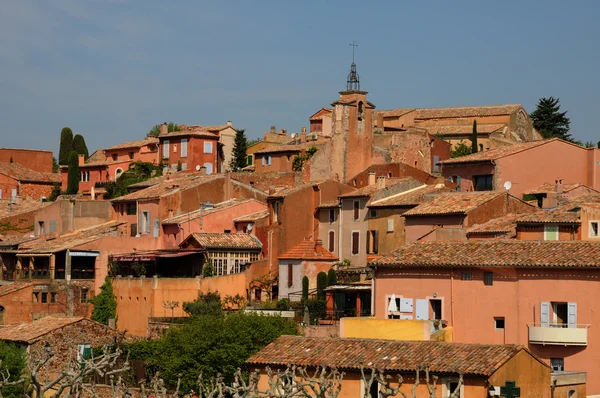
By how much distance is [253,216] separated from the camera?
6650 centimetres

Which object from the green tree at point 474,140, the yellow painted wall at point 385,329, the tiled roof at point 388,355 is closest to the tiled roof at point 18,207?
the green tree at point 474,140

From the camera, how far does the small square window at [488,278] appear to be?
4641cm

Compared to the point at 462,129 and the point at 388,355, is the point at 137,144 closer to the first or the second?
the point at 462,129

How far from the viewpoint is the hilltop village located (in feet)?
144

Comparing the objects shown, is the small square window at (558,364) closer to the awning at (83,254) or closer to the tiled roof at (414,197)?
the tiled roof at (414,197)

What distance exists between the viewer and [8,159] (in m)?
103

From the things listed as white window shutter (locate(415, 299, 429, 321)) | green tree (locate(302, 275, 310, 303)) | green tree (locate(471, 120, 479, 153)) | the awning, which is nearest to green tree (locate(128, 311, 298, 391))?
white window shutter (locate(415, 299, 429, 321))

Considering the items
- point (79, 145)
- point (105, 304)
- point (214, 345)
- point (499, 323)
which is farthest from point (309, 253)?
point (79, 145)

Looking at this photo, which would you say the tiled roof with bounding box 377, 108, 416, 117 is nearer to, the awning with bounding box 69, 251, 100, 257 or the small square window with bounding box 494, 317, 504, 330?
the awning with bounding box 69, 251, 100, 257

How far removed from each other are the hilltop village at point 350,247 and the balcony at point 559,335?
86 millimetres

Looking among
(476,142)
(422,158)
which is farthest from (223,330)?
(476,142)

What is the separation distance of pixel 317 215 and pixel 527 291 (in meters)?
21.1

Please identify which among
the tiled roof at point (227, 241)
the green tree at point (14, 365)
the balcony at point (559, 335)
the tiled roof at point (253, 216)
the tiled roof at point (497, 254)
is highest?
the tiled roof at point (253, 216)

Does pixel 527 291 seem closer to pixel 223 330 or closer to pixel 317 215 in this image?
pixel 223 330
